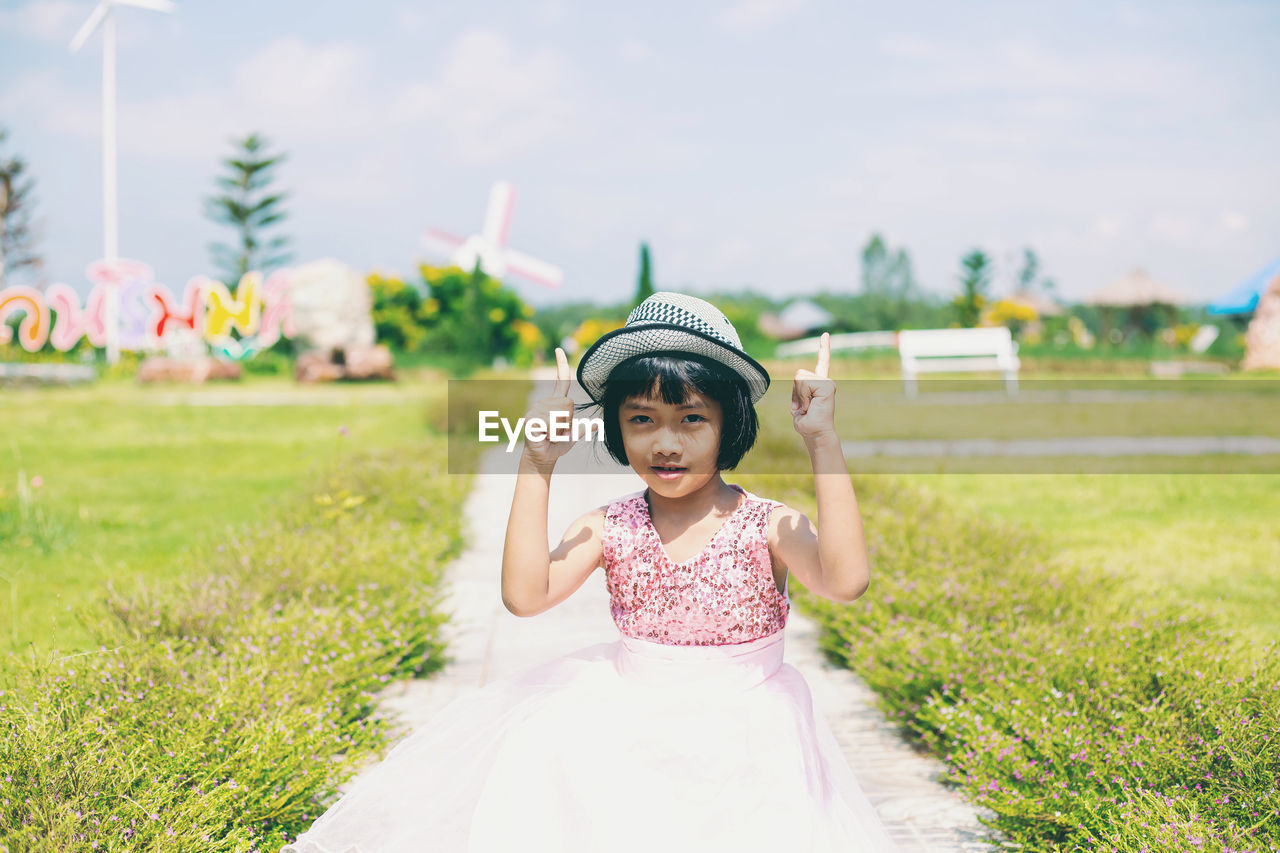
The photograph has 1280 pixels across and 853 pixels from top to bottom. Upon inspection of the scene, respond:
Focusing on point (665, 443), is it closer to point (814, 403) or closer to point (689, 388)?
point (689, 388)

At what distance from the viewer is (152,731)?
2.89 metres

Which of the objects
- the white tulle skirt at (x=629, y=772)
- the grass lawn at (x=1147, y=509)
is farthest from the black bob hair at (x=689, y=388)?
the grass lawn at (x=1147, y=509)

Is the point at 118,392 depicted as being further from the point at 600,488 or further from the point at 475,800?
the point at 475,800

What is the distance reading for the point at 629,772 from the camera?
212 cm

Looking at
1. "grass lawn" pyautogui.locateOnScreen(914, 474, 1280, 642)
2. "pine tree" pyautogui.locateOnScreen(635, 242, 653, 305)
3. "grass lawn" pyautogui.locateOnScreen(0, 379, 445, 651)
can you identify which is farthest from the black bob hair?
"pine tree" pyautogui.locateOnScreen(635, 242, 653, 305)

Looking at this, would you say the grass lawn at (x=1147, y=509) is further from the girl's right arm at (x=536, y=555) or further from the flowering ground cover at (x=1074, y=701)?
the girl's right arm at (x=536, y=555)

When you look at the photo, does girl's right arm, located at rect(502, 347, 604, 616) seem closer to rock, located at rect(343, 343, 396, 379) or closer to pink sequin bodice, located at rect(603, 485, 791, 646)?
pink sequin bodice, located at rect(603, 485, 791, 646)

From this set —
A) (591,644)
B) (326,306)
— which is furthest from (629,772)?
(326,306)

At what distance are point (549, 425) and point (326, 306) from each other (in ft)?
110

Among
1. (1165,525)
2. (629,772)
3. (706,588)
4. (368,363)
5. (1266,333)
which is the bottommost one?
(1165,525)

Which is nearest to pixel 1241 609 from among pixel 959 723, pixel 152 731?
pixel 959 723

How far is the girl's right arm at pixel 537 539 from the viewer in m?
2.22

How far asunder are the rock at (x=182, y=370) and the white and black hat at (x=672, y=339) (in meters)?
26.3

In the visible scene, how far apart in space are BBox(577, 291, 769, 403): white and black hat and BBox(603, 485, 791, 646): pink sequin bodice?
35 cm
